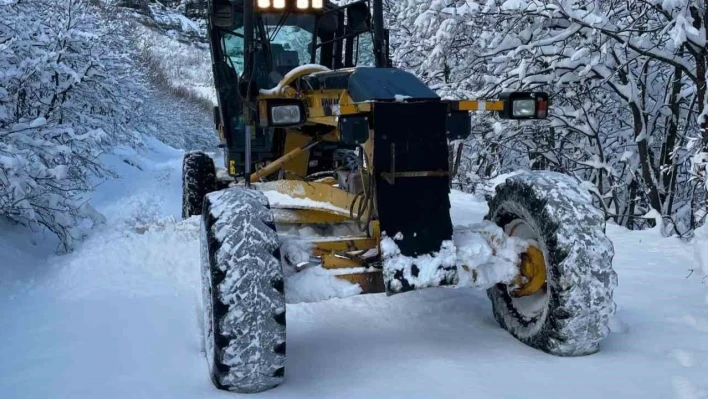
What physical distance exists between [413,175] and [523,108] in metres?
1.01

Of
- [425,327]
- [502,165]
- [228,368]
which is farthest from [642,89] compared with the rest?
[228,368]

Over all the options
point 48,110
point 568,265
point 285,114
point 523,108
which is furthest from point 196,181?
point 568,265

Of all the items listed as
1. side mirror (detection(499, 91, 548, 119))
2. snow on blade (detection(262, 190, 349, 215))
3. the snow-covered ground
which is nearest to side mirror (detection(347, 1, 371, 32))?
snow on blade (detection(262, 190, 349, 215))

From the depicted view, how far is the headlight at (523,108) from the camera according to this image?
14.1 feet

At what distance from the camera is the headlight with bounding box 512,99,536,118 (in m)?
4.31

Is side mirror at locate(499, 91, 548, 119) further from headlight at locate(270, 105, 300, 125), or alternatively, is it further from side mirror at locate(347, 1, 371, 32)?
side mirror at locate(347, 1, 371, 32)

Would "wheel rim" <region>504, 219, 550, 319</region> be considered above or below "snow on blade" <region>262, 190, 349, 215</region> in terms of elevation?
below

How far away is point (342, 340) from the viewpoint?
4.29 meters

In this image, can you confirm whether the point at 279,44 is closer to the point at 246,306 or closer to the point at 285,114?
the point at 285,114

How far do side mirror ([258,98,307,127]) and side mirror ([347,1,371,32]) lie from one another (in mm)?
2735

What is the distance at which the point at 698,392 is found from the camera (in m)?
3.31

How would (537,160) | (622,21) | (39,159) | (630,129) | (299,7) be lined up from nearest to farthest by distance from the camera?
(299,7) < (39,159) < (622,21) < (630,129) < (537,160)

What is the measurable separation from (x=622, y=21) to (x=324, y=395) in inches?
286

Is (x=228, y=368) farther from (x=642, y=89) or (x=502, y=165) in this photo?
(x=502, y=165)
